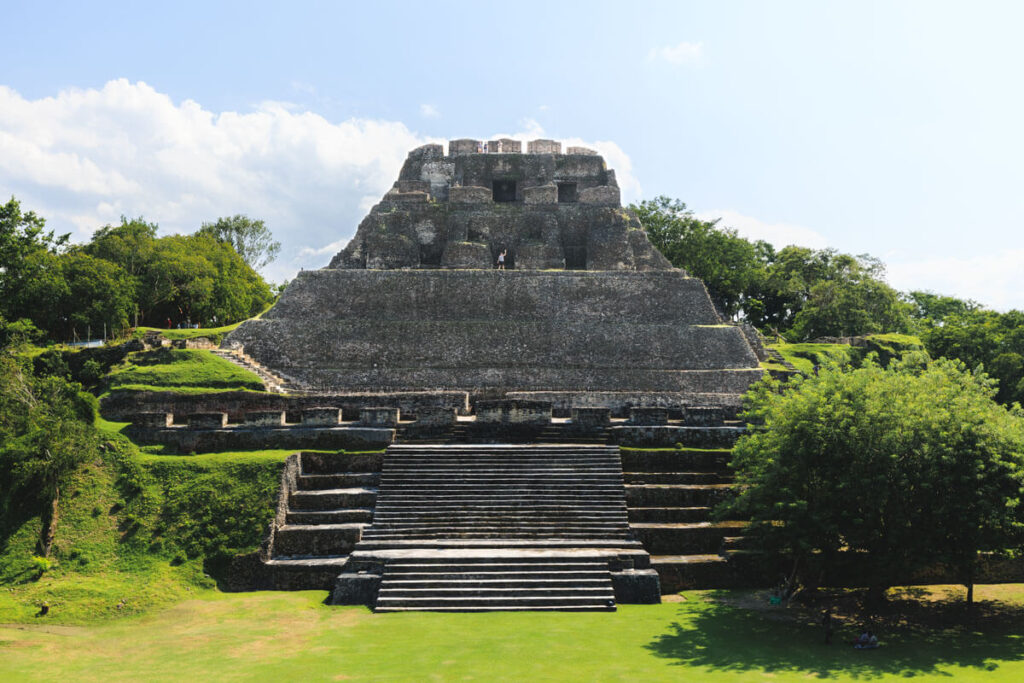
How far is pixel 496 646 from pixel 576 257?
26381mm

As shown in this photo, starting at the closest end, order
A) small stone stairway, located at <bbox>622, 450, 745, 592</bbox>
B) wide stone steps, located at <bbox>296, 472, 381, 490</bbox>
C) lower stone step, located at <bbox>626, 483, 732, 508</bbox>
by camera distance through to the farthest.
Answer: small stone stairway, located at <bbox>622, 450, 745, 592</bbox> → lower stone step, located at <bbox>626, 483, 732, 508</bbox> → wide stone steps, located at <bbox>296, 472, 381, 490</bbox>

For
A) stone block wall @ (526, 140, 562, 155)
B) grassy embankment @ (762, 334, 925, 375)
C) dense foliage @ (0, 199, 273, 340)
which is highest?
stone block wall @ (526, 140, 562, 155)

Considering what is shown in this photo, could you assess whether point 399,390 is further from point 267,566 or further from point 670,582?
point 670,582

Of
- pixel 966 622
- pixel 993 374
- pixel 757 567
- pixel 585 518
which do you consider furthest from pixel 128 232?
pixel 993 374

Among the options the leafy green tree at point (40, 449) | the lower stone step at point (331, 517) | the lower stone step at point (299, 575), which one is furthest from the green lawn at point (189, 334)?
the lower stone step at point (299, 575)

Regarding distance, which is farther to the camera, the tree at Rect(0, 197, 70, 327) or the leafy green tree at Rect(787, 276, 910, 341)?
the leafy green tree at Rect(787, 276, 910, 341)

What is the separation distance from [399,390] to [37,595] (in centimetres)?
1247

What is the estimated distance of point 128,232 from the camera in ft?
122

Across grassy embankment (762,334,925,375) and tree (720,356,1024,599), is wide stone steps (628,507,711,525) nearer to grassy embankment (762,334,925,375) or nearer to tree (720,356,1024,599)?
tree (720,356,1024,599)

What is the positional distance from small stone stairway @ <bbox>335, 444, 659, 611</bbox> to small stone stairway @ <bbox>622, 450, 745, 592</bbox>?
1.50 feet

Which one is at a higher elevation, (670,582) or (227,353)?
(227,353)

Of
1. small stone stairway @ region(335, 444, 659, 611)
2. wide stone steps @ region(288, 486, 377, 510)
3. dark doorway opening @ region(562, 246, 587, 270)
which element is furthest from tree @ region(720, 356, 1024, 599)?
dark doorway opening @ region(562, 246, 587, 270)

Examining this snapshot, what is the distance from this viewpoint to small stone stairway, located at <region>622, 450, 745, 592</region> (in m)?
13.1

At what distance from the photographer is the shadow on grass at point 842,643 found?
9.26 m
